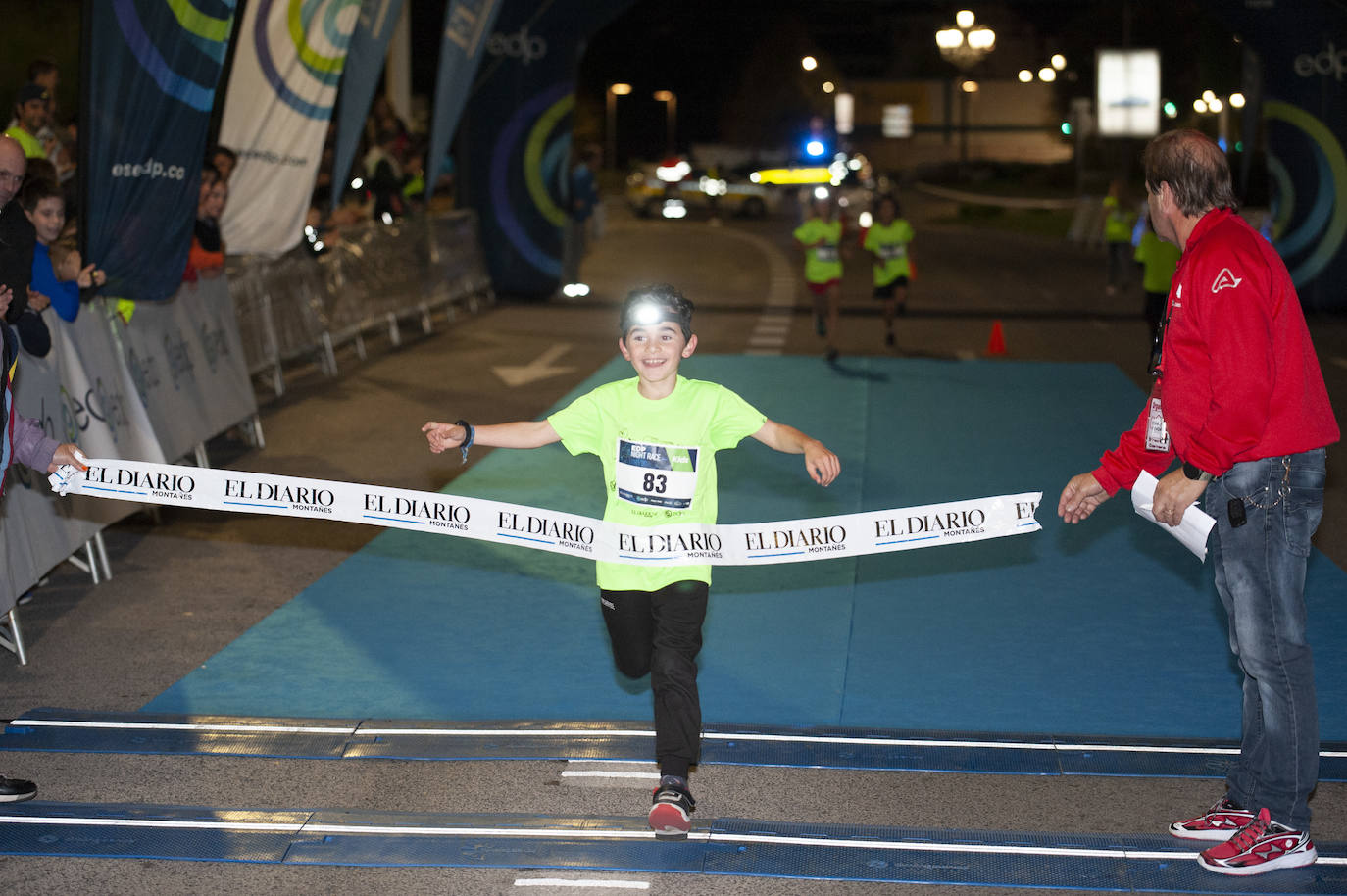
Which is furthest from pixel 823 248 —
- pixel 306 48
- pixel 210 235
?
pixel 210 235

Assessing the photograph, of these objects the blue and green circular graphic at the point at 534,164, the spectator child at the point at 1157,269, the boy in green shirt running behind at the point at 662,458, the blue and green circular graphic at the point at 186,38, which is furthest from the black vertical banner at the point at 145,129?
the blue and green circular graphic at the point at 534,164

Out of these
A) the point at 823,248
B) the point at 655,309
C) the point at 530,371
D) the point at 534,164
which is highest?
the point at 534,164

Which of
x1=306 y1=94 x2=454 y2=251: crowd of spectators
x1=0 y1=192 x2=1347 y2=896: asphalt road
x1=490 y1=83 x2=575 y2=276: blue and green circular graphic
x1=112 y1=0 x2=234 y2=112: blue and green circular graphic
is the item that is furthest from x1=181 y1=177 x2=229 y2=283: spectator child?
x1=490 y1=83 x2=575 y2=276: blue and green circular graphic

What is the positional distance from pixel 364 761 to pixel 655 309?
209 cm

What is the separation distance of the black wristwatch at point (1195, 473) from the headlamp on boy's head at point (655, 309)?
164cm

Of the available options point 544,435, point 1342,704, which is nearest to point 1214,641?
point 1342,704

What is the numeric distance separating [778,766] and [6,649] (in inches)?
153

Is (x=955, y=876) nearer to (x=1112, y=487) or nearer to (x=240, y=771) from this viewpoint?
(x=1112, y=487)

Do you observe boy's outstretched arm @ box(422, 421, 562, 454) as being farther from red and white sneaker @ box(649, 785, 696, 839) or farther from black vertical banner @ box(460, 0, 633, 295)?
black vertical banner @ box(460, 0, 633, 295)

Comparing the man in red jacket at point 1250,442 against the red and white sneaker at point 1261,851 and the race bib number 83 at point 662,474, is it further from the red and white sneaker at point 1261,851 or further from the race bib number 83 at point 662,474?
the race bib number 83 at point 662,474

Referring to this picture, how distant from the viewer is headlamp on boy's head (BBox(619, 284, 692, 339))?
4891 mm

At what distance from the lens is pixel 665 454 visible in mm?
4969

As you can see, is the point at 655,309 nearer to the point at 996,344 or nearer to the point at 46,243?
the point at 46,243

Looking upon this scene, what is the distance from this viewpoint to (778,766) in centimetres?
549
